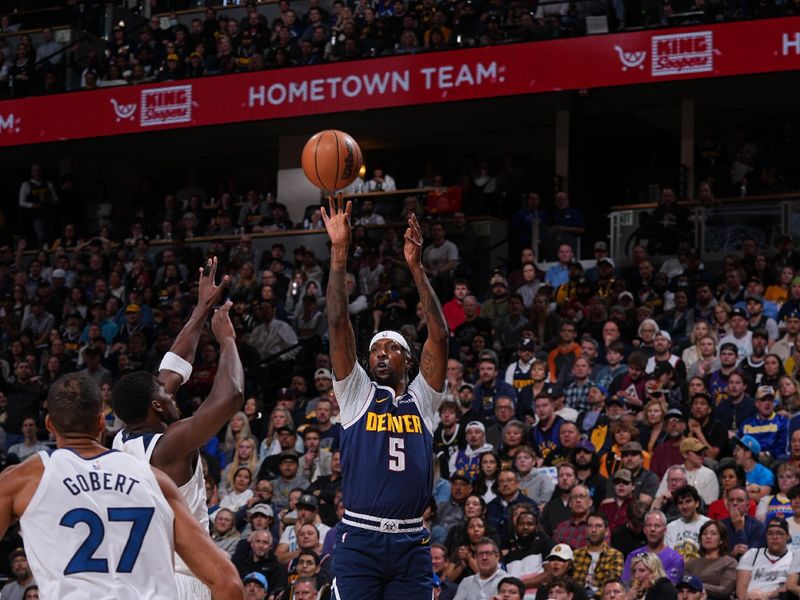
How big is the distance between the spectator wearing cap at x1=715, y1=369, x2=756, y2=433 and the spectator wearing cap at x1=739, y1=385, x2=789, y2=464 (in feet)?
0.94

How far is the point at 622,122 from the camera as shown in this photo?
23.1 m

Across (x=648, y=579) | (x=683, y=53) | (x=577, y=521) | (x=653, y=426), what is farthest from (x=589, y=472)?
Result: (x=683, y=53)

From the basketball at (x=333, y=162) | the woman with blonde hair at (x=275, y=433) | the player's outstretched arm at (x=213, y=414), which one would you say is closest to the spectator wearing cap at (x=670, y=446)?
the basketball at (x=333, y=162)

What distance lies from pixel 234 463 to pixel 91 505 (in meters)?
11.0

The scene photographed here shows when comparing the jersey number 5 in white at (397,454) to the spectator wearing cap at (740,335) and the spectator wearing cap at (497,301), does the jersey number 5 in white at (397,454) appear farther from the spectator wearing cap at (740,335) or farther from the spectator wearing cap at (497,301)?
the spectator wearing cap at (497,301)

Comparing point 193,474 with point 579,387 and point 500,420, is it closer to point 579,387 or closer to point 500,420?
point 500,420

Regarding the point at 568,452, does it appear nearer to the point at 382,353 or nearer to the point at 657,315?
the point at 657,315

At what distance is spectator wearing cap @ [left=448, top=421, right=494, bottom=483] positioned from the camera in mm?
13844

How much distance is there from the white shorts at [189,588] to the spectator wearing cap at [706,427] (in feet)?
23.8

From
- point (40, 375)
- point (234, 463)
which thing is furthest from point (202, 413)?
point (40, 375)

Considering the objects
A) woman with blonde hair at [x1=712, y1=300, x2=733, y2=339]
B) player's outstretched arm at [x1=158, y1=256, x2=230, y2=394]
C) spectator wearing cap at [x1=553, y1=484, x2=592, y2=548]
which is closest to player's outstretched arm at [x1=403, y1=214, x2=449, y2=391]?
player's outstretched arm at [x1=158, y1=256, x2=230, y2=394]

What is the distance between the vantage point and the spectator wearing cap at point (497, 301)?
695 inches

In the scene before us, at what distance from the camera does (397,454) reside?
24.8 feet

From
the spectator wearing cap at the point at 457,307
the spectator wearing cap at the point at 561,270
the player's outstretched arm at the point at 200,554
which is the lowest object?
the player's outstretched arm at the point at 200,554
